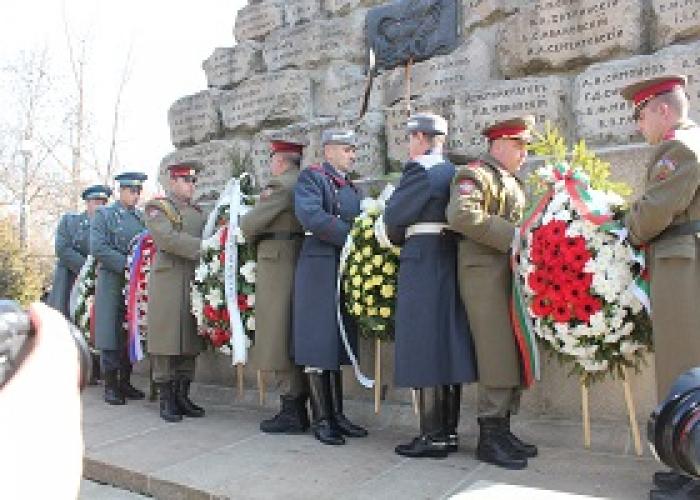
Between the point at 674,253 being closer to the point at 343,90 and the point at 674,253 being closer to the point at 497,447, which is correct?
the point at 497,447

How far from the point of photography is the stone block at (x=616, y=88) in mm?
4266

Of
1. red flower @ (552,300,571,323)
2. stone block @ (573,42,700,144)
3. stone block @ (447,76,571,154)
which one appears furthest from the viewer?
stone block @ (447,76,571,154)

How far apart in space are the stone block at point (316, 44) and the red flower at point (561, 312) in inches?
139

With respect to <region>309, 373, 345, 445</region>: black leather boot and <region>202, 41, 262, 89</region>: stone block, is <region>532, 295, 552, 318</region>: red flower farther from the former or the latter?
<region>202, 41, 262, 89</region>: stone block

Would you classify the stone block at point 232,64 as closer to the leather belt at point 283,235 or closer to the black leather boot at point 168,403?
the leather belt at point 283,235

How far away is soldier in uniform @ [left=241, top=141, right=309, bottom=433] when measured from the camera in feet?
15.6

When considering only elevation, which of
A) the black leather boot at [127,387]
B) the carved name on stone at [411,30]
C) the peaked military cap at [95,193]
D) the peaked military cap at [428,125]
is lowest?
the black leather boot at [127,387]

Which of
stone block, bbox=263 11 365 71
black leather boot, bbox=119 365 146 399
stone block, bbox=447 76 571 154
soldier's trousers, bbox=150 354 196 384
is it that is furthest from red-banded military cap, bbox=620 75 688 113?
black leather boot, bbox=119 365 146 399

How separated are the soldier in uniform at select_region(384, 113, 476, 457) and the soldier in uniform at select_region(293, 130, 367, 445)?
1.83 ft

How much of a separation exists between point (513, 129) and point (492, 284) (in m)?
0.88

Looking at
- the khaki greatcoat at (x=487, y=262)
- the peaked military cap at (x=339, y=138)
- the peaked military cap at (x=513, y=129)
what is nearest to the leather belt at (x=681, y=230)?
the khaki greatcoat at (x=487, y=262)

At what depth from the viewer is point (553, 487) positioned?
10.9 ft

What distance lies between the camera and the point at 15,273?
42.8 feet

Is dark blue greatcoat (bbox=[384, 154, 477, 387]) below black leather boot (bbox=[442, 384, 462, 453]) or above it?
above
